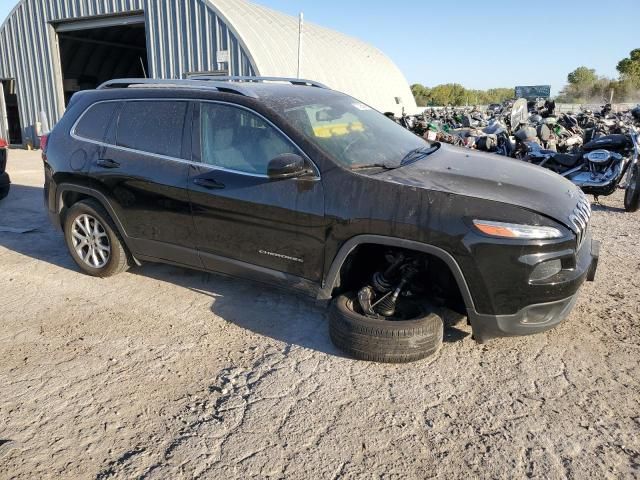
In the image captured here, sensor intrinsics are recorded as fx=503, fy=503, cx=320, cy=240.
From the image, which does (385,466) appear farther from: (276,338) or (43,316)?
(43,316)

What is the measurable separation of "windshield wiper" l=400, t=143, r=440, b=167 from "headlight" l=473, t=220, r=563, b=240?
0.91 meters

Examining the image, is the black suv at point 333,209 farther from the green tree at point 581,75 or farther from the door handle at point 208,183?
the green tree at point 581,75

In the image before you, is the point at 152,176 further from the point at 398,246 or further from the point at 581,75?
the point at 581,75

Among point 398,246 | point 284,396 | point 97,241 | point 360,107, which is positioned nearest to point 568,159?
point 360,107

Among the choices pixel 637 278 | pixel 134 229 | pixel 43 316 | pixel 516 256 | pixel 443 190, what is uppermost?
pixel 443 190

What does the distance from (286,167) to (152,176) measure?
4.56 ft

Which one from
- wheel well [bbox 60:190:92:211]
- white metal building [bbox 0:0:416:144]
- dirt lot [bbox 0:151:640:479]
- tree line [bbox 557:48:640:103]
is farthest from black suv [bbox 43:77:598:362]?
tree line [bbox 557:48:640:103]

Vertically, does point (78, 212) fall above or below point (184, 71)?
below

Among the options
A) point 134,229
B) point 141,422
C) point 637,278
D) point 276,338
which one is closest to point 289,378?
point 276,338

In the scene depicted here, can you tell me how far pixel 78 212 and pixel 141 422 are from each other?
273 cm

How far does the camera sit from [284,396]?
301 cm

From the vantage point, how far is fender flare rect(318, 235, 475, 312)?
10.0 feet

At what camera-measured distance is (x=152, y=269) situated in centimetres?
515

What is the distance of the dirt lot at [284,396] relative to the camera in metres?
2.48
